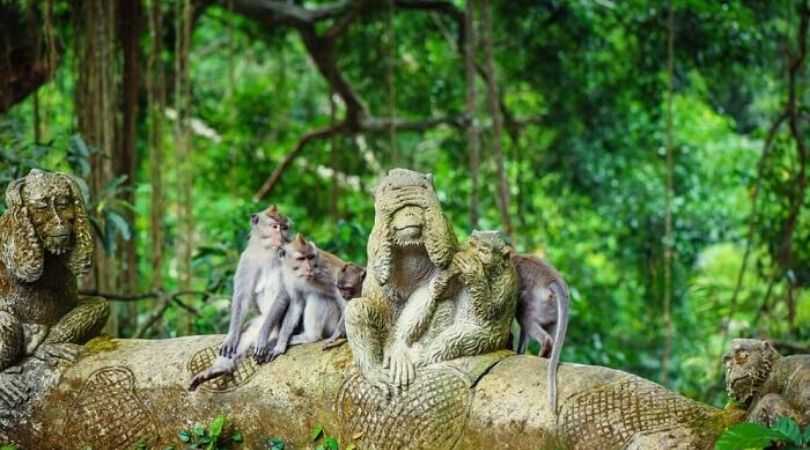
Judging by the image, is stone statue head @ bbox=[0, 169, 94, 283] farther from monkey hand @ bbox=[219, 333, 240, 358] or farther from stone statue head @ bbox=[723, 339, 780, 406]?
stone statue head @ bbox=[723, 339, 780, 406]

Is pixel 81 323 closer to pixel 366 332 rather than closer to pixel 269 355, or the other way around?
pixel 269 355

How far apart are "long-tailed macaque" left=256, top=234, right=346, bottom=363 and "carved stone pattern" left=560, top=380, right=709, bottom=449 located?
52.5 inches

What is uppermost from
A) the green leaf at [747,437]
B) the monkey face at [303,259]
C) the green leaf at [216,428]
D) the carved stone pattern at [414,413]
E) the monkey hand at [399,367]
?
the monkey face at [303,259]

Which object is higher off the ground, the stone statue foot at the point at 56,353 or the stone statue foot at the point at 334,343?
the stone statue foot at the point at 334,343

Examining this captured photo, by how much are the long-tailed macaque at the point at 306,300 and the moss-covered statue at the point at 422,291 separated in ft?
1.50

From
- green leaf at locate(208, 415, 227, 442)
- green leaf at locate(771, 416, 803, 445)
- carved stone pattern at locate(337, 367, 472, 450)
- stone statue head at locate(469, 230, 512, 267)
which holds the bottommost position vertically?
green leaf at locate(208, 415, 227, 442)

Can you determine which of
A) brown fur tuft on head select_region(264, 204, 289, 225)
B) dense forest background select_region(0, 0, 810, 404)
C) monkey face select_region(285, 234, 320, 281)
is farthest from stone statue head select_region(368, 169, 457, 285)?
dense forest background select_region(0, 0, 810, 404)

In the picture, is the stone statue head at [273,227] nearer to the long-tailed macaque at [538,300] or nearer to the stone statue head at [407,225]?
the stone statue head at [407,225]

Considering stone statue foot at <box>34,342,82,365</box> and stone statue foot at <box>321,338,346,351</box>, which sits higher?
stone statue foot at <box>321,338,346,351</box>

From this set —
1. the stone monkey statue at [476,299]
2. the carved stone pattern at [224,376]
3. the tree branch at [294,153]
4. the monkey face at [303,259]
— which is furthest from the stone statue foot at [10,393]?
the tree branch at [294,153]

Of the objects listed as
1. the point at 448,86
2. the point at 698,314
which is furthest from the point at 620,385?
the point at 448,86

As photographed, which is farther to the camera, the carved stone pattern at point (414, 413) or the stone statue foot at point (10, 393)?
the stone statue foot at point (10, 393)

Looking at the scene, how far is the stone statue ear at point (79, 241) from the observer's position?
6.02 metres

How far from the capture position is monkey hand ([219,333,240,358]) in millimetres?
5918
